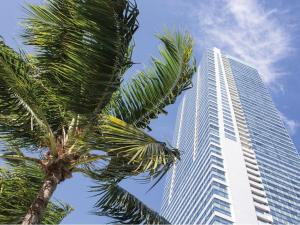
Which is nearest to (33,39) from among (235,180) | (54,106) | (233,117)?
(54,106)

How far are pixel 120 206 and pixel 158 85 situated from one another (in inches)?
53.9

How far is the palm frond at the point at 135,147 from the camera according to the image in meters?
4.21

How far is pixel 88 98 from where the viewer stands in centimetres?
436

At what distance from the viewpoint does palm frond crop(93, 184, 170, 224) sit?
16.2 ft

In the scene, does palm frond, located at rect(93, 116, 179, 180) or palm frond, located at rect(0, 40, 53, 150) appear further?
palm frond, located at rect(0, 40, 53, 150)

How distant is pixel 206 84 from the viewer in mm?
148625

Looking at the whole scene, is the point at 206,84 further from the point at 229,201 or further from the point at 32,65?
the point at 32,65

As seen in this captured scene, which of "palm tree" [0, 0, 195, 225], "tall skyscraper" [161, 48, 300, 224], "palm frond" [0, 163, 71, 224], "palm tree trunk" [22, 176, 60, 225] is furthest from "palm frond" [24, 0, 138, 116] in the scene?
"tall skyscraper" [161, 48, 300, 224]

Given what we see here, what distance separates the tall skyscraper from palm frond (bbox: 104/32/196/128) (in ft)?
263

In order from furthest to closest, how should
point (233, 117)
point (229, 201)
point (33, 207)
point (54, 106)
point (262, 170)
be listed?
point (233, 117)
point (262, 170)
point (229, 201)
point (54, 106)
point (33, 207)

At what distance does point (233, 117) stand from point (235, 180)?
116 feet

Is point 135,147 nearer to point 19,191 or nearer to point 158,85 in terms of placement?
point 158,85

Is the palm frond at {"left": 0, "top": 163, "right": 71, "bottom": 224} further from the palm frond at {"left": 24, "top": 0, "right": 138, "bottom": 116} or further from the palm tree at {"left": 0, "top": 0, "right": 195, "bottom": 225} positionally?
the palm frond at {"left": 24, "top": 0, "right": 138, "bottom": 116}

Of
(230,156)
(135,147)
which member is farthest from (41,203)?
(230,156)
